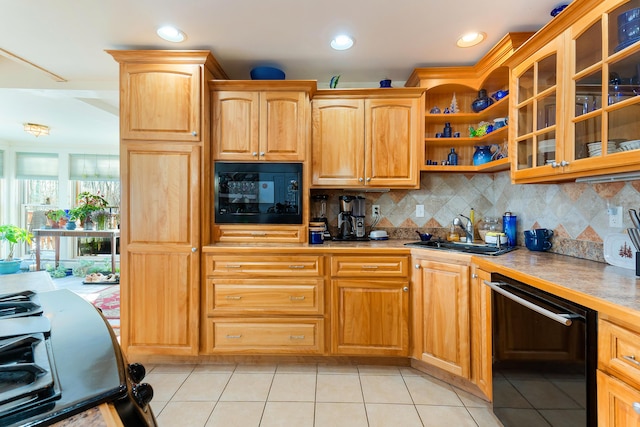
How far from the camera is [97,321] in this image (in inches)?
31.1

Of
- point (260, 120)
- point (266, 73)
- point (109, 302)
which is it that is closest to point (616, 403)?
point (260, 120)

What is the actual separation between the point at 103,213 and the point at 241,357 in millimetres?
4136

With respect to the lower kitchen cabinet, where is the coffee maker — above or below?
above

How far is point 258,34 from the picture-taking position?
7.04 ft

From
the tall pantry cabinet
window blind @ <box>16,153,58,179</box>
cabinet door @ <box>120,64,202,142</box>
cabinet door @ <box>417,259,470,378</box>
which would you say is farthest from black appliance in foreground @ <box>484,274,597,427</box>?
window blind @ <box>16,153,58,179</box>

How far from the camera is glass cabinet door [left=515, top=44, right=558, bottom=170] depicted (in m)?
1.72

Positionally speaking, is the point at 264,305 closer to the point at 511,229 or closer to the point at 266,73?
the point at 266,73

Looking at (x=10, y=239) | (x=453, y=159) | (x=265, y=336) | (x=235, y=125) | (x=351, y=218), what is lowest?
(x=265, y=336)

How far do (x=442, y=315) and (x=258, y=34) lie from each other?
7.58ft

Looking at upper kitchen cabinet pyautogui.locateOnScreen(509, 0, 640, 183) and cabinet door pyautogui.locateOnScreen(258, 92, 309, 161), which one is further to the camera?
cabinet door pyautogui.locateOnScreen(258, 92, 309, 161)

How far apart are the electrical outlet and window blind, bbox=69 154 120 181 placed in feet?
21.8

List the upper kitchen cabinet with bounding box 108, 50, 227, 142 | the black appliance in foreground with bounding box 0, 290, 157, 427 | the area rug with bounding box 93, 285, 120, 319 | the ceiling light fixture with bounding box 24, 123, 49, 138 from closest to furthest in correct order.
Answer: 1. the black appliance in foreground with bounding box 0, 290, 157, 427
2. the upper kitchen cabinet with bounding box 108, 50, 227, 142
3. the area rug with bounding box 93, 285, 120, 319
4. the ceiling light fixture with bounding box 24, 123, 49, 138

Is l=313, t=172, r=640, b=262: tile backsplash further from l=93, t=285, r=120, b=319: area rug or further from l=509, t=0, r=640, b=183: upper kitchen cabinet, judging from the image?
l=93, t=285, r=120, b=319: area rug

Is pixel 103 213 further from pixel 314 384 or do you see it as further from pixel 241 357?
pixel 314 384
